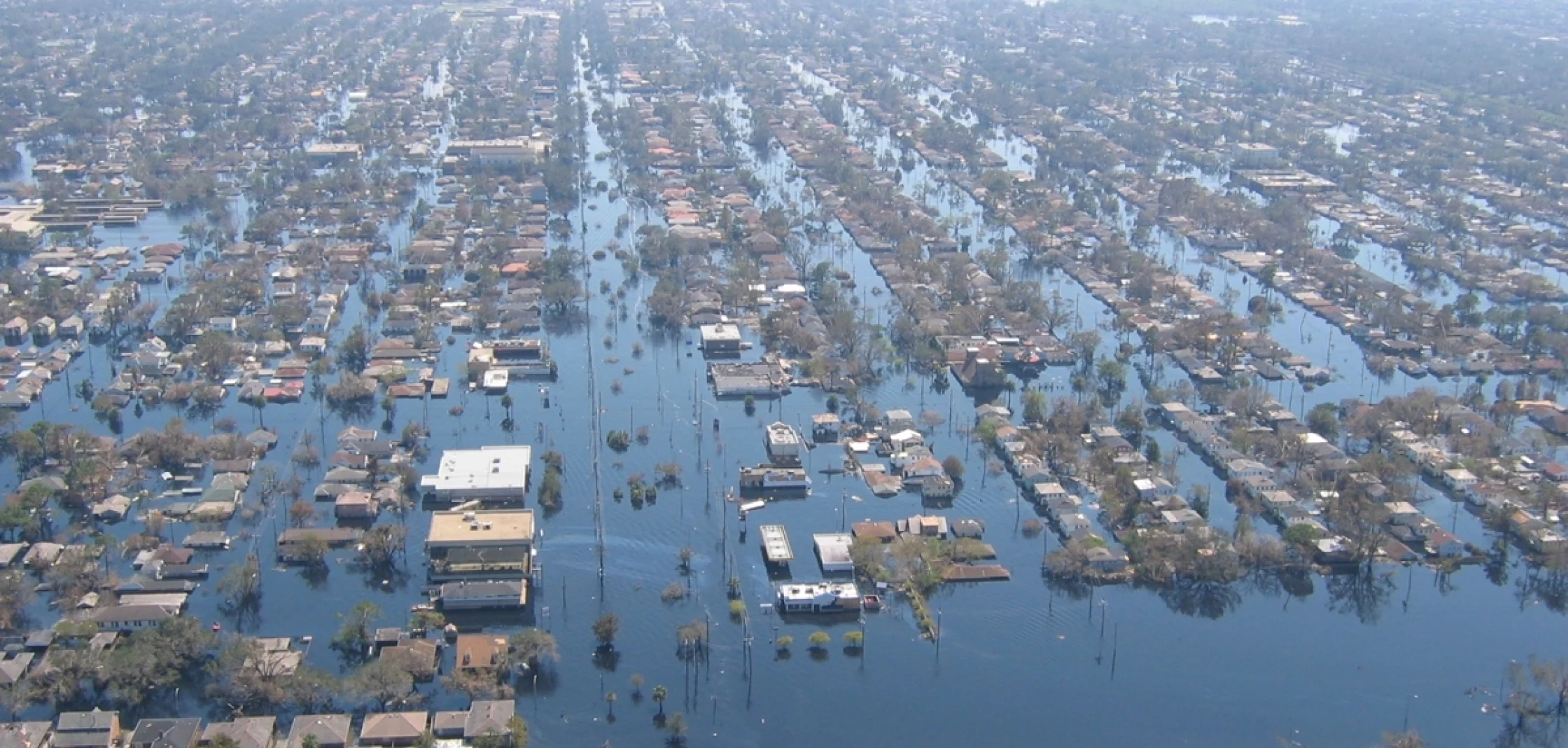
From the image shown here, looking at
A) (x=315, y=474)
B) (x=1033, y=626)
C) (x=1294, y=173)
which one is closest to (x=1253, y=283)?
(x=1294, y=173)

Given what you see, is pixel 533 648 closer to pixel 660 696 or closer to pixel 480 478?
pixel 660 696

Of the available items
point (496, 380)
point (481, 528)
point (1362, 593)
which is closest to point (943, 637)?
point (1362, 593)

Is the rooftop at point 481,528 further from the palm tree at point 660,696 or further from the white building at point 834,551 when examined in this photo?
the white building at point 834,551

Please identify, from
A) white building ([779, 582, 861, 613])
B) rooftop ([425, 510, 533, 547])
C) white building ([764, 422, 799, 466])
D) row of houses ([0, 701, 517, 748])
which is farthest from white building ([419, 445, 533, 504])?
row of houses ([0, 701, 517, 748])

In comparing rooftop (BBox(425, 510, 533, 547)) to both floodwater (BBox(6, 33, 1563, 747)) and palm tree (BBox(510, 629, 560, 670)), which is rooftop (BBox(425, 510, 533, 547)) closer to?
floodwater (BBox(6, 33, 1563, 747))

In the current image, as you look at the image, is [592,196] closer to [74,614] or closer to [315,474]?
[315,474]
